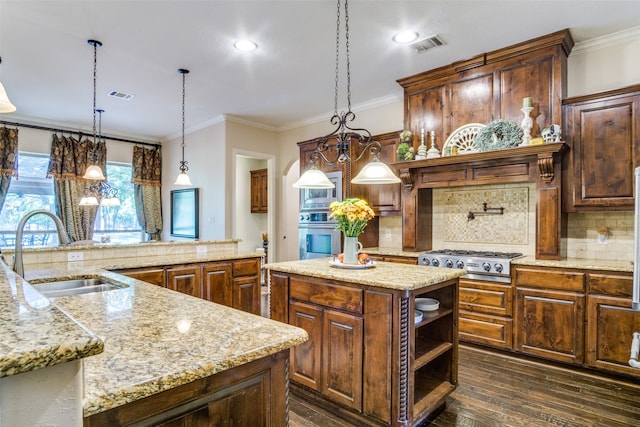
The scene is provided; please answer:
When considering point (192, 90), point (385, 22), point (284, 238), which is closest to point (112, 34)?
point (192, 90)

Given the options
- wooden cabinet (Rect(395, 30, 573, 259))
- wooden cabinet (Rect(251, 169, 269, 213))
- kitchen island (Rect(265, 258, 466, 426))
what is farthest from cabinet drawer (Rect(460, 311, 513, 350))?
wooden cabinet (Rect(251, 169, 269, 213))

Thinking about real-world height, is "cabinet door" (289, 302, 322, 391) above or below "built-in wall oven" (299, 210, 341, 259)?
below

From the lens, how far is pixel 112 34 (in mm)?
3178

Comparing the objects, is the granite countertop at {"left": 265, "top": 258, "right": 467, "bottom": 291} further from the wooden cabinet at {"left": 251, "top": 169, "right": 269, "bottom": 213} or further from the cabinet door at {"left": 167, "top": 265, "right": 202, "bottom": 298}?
the wooden cabinet at {"left": 251, "top": 169, "right": 269, "bottom": 213}

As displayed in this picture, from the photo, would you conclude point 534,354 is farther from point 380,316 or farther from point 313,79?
point 313,79

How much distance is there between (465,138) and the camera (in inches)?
150

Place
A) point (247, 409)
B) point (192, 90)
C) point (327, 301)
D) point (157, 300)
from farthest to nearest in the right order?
point (192, 90)
point (327, 301)
point (157, 300)
point (247, 409)

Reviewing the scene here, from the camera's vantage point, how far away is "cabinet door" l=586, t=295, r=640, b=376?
276cm

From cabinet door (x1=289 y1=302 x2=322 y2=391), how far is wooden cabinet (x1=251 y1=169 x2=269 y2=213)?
4.66m

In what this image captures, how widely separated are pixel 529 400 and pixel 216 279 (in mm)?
2916

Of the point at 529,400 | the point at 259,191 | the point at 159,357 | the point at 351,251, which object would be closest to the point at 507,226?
the point at 529,400

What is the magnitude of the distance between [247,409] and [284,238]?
17.1 ft

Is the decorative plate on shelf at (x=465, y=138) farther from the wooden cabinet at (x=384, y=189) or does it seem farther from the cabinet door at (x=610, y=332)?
the cabinet door at (x=610, y=332)

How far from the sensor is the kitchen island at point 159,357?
675 millimetres
